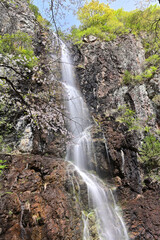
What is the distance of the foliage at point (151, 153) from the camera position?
728 cm

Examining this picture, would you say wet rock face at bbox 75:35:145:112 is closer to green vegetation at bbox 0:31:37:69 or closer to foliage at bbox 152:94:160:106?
foliage at bbox 152:94:160:106

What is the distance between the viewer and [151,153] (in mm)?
7293

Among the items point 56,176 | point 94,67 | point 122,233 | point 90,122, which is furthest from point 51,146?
point 94,67

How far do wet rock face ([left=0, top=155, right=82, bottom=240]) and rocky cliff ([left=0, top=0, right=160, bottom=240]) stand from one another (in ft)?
0.06

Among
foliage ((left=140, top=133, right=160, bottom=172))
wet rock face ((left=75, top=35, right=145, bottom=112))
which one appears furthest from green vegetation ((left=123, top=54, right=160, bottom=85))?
foliage ((left=140, top=133, right=160, bottom=172))

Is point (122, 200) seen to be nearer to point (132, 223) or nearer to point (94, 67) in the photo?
point (132, 223)

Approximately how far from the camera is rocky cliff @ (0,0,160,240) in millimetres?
3650

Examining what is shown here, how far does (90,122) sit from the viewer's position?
399 inches

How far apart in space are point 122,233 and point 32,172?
3497 millimetres

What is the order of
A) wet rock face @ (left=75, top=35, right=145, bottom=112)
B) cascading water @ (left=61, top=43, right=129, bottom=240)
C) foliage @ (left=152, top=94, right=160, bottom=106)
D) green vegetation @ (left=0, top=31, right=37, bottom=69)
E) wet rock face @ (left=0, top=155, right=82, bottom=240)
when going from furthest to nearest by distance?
1. wet rock face @ (left=75, top=35, right=145, bottom=112)
2. foliage @ (left=152, top=94, right=160, bottom=106)
3. green vegetation @ (left=0, top=31, right=37, bottom=69)
4. cascading water @ (left=61, top=43, right=129, bottom=240)
5. wet rock face @ (left=0, top=155, right=82, bottom=240)

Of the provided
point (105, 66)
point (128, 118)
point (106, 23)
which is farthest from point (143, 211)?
point (106, 23)

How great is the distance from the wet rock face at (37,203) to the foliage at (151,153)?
4474mm

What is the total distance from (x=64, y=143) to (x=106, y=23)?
13811mm

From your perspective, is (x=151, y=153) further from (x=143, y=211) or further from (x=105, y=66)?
(x=105, y=66)
